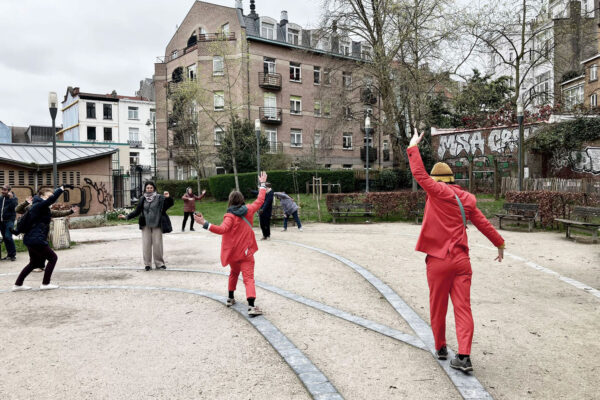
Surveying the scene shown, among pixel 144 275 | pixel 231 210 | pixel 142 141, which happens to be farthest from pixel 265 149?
pixel 142 141

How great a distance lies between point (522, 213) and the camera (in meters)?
14.6

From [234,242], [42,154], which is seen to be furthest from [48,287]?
[42,154]

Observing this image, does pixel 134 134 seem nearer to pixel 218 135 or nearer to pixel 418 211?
pixel 218 135

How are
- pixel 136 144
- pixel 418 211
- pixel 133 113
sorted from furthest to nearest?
pixel 133 113 < pixel 136 144 < pixel 418 211

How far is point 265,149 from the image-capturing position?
1276 inches

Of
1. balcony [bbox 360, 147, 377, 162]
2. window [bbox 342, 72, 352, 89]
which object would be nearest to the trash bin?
window [bbox 342, 72, 352, 89]

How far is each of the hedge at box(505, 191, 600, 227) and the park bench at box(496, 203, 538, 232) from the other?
32 cm

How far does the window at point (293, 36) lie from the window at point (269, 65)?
10.8 ft

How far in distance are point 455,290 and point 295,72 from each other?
37860 millimetres

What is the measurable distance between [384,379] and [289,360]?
2.95 feet

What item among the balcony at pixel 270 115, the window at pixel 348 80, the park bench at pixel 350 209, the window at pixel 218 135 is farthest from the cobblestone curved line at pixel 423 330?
the balcony at pixel 270 115

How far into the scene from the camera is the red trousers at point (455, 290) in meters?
3.77

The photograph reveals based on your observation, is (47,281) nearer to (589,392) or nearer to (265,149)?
(589,392)

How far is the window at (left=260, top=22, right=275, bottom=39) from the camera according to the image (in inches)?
1503
